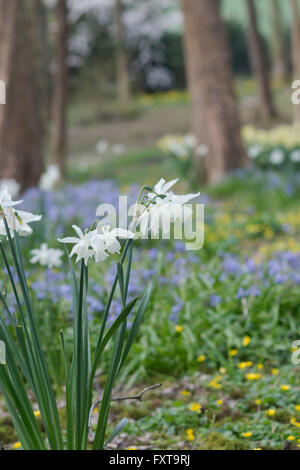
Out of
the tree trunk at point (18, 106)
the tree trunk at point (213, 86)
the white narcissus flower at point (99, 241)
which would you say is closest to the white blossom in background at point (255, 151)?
the tree trunk at point (213, 86)

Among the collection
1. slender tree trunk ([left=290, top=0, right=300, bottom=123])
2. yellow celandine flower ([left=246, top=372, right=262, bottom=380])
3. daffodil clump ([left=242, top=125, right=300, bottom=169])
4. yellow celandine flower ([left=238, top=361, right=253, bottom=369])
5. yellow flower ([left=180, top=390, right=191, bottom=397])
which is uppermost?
slender tree trunk ([left=290, top=0, right=300, bottom=123])

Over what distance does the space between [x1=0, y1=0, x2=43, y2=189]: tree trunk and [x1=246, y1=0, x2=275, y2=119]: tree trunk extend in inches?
224

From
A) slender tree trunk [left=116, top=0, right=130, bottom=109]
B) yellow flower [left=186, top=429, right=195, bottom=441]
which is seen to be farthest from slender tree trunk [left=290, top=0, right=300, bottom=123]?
yellow flower [left=186, top=429, right=195, bottom=441]

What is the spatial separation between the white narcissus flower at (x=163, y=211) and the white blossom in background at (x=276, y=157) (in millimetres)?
4223

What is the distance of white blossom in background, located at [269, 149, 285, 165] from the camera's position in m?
5.30

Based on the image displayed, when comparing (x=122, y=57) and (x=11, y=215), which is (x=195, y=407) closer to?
(x=11, y=215)

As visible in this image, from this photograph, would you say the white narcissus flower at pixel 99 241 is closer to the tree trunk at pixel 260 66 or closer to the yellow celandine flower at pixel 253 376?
the yellow celandine flower at pixel 253 376

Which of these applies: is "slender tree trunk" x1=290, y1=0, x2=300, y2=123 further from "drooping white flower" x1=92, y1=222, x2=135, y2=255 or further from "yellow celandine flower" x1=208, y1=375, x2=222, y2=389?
"drooping white flower" x1=92, y1=222, x2=135, y2=255

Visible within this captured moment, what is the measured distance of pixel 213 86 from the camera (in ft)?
19.8

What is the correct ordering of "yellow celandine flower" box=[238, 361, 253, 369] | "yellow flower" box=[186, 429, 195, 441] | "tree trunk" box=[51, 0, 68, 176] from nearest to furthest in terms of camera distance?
"yellow flower" box=[186, 429, 195, 441] < "yellow celandine flower" box=[238, 361, 253, 369] < "tree trunk" box=[51, 0, 68, 176]

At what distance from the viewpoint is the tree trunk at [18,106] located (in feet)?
18.4

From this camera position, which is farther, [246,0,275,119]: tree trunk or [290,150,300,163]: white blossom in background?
[246,0,275,119]: tree trunk

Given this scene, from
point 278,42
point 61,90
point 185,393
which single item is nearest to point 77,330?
point 185,393

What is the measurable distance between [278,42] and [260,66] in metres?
7.13
